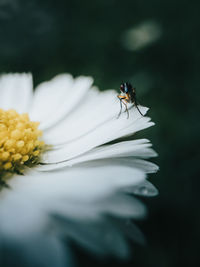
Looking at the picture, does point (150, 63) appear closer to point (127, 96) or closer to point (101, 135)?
point (127, 96)

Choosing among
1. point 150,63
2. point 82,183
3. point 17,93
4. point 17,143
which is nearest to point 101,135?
point 17,143

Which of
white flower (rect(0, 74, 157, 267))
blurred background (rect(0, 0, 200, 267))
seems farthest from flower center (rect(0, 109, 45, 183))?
blurred background (rect(0, 0, 200, 267))

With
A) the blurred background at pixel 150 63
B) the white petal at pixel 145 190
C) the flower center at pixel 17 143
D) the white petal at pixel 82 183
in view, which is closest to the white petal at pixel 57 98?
the flower center at pixel 17 143

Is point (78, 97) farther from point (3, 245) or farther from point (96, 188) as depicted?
point (3, 245)

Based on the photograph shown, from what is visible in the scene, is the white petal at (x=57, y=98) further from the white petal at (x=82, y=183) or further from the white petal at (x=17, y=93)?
the white petal at (x=82, y=183)

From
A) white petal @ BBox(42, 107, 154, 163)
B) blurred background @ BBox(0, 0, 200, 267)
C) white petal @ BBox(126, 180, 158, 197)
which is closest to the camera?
white petal @ BBox(126, 180, 158, 197)

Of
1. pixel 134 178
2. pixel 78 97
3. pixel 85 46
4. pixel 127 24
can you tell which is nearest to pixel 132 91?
pixel 78 97

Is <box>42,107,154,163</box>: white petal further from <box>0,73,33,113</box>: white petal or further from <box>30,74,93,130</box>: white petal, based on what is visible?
<box>0,73,33,113</box>: white petal
